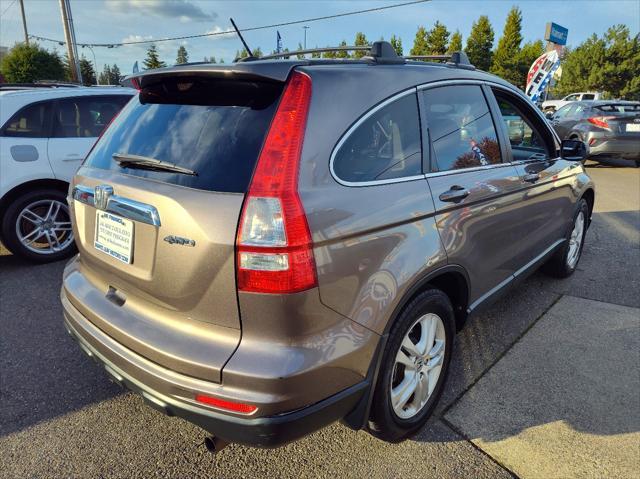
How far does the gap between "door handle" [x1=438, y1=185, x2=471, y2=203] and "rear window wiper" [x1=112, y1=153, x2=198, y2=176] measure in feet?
3.84

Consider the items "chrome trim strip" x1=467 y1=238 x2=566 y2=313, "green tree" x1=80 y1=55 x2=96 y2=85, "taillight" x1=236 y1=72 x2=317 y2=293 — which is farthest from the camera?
"green tree" x1=80 y1=55 x2=96 y2=85

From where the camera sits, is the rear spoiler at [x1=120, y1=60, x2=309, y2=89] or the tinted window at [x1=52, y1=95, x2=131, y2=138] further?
the tinted window at [x1=52, y1=95, x2=131, y2=138]

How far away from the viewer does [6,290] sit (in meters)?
4.02

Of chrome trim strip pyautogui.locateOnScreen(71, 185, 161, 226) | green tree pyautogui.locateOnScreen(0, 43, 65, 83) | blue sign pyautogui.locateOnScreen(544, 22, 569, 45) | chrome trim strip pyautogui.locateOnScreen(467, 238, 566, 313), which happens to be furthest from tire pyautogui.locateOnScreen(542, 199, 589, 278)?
green tree pyautogui.locateOnScreen(0, 43, 65, 83)

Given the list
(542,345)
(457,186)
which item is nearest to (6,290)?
(457,186)

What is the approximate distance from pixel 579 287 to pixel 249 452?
3.44 metres

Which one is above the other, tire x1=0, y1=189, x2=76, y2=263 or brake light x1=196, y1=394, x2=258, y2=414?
brake light x1=196, y1=394, x2=258, y2=414

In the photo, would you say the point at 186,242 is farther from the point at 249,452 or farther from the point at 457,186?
the point at 457,186

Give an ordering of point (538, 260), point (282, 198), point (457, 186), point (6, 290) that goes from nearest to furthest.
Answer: point (282, 198)
point (457, 186)
point (538, 260)
point (6, 290)

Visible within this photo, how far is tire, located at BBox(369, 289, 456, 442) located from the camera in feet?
6.52

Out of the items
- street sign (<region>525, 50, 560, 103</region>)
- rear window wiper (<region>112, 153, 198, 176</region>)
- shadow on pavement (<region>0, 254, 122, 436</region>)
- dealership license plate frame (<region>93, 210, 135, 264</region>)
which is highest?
street sign (<region>525, 50, 560, 103</region>)

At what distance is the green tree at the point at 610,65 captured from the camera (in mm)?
38531

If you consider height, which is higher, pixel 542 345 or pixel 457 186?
pixel 457 186

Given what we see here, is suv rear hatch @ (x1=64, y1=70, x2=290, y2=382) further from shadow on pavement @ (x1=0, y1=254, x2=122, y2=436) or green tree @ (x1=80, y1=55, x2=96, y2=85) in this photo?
green tree @ (x1=80, y1=55, x2=96, y2=85)
